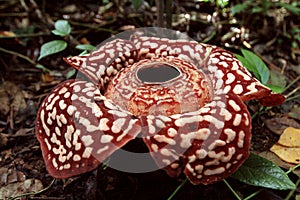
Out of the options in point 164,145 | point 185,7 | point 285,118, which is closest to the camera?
point 164,145

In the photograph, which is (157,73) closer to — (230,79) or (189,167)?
(230,79)

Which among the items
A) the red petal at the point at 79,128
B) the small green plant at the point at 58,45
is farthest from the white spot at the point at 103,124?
the small green plant at the point at 58,45

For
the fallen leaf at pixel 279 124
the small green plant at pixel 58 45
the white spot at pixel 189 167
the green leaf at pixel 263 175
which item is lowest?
the fallen leaf at pixel 279 124

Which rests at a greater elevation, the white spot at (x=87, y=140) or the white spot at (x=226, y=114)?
the white spot at (x=226, y=114)

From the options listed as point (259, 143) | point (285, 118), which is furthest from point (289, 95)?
point (259, 143)

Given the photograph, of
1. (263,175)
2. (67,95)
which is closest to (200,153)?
(263,175)

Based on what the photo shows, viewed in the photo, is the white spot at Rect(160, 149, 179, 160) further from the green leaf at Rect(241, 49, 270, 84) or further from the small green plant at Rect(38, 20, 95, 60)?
the small green plant at Rect(38, 20, 95, 60)

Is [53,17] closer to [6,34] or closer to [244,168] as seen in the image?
[6,34]

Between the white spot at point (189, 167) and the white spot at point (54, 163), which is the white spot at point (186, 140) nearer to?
the white spot at point (189, 167)
